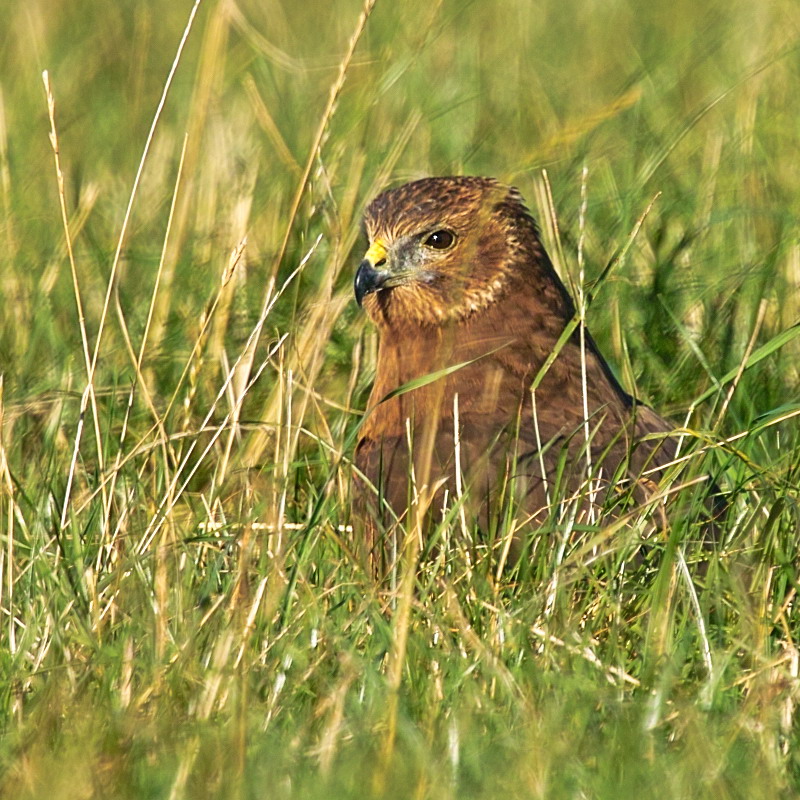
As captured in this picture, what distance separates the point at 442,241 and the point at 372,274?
20 centimetres

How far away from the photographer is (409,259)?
4277 millimetres

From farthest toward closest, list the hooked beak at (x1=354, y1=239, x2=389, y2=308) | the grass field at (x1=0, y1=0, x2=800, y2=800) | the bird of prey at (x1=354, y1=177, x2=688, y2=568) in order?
the hooked beak at (x1=354, y1=239, x2=389, y2=308)
the bird of prey at (x1=354, y1=177, x2=688, y2=568)
the grass field at (x1=0, y1=0, x2=800, y2=800)

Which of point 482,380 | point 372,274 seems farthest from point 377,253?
point 482,380

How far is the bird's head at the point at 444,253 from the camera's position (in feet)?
13.9

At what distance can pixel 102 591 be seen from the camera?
10.4ft

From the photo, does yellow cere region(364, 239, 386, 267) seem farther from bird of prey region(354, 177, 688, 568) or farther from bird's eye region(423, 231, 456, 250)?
bird's eye region(423, 231, 456, 250)

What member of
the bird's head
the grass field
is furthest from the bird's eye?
the grass field

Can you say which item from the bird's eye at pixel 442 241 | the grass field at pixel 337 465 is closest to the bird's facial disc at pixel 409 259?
the bird's eye at pixel 442 241

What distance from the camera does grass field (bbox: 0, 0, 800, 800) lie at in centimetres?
260

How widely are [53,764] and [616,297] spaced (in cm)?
257

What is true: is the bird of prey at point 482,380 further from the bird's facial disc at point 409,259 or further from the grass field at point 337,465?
the grass field at point 337,465

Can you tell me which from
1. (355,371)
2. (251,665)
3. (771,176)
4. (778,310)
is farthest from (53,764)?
(771,176)

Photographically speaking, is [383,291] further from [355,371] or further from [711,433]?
[711,433]

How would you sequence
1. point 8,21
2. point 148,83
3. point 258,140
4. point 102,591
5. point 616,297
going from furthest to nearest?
point 8,21 → point 148,83 → point 258,140 → point 616,297 → point 102,591
